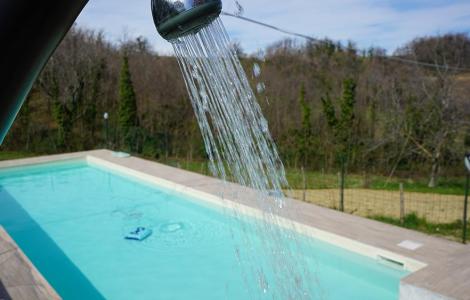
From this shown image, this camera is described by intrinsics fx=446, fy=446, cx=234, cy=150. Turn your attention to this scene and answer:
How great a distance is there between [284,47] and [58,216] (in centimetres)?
1182

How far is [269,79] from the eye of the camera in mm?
14797

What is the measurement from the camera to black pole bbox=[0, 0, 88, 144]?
2.08 feet

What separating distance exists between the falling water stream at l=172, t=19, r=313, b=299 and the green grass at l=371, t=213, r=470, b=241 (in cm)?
185

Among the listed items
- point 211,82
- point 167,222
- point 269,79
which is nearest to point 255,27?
point 269,79

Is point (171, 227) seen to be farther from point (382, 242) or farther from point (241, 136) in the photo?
point (241, 136)

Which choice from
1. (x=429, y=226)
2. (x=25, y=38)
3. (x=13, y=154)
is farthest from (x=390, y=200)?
(x=13, y=154)

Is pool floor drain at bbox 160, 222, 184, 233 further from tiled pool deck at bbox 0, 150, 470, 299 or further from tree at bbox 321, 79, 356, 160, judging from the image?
tree at bbox 321, 79, 356, 160

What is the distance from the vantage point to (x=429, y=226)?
673 cm

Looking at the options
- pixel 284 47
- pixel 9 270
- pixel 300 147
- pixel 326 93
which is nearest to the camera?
pixel 9 270

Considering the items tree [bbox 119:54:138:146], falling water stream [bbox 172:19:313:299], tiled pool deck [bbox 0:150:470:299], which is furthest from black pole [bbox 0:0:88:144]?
tree [bbox 119:54:138:146]

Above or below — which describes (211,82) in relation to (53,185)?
above

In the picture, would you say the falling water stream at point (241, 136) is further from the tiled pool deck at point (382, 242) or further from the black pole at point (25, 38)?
the black pole at point (25, 38)

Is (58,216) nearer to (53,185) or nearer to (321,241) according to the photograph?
(53,185)

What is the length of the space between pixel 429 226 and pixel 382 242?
1.79 m
